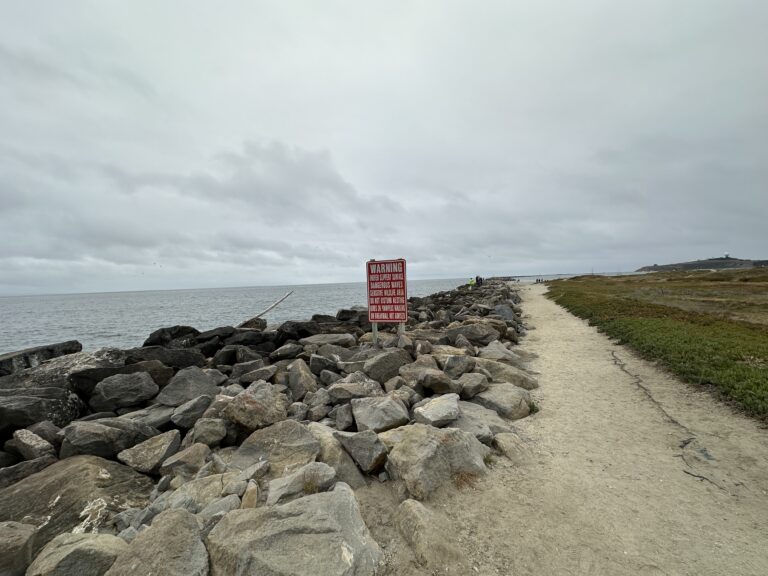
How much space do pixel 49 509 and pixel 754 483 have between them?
8.69m

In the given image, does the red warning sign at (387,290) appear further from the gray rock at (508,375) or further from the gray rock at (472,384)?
the gray rock at (472,384)

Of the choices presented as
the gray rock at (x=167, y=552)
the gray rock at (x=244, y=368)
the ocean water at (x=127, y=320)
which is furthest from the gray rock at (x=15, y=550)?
the ocean water at (x=127, y=320)

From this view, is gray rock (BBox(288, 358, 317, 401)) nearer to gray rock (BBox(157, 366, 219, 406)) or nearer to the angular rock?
gray rock (BBox(157, 366, 219, 406))

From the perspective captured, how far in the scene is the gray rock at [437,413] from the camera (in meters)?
5.71

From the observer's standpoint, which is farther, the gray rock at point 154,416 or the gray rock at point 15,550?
the gray rock at point 154,416

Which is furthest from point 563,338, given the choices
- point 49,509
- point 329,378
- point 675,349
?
point 49,509

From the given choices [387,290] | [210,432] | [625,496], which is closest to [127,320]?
[387,290]

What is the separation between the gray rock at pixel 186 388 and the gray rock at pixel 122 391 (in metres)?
0.70

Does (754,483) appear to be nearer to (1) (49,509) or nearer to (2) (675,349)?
(2) (675,349)

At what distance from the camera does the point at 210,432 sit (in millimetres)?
5863

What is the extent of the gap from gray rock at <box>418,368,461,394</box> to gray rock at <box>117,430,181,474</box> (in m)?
4.52

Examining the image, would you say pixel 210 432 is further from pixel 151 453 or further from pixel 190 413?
pixel 190 413

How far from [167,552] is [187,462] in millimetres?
2352

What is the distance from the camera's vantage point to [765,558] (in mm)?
3463
